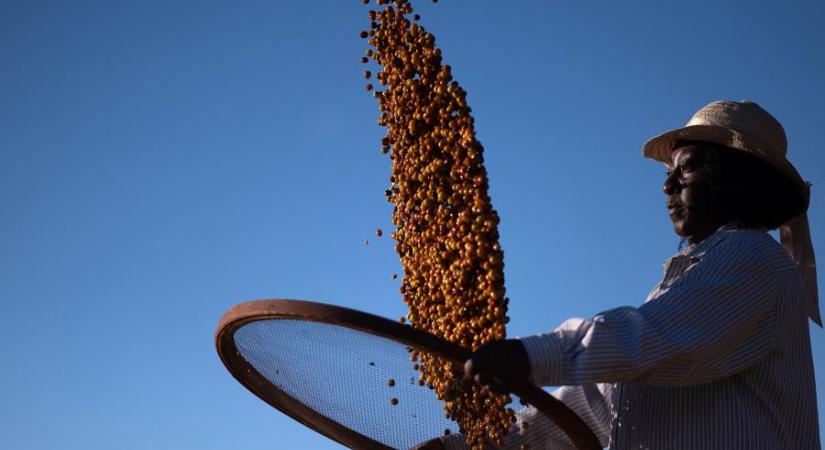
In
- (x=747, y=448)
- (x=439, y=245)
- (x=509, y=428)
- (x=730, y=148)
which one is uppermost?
(x=730, y=148)

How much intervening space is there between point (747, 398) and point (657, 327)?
50cm

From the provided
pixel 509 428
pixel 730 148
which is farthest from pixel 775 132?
pixel 509 428

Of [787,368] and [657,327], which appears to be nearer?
[657,327]

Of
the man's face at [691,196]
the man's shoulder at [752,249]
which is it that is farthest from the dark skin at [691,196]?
the man's shoulder at [752,249]

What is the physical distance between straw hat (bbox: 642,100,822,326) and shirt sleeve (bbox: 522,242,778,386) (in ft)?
1.91

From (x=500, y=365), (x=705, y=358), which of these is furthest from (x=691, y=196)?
(x=500, y=365)

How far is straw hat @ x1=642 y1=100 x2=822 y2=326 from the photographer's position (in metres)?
3.31

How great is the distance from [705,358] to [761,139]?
1017mm

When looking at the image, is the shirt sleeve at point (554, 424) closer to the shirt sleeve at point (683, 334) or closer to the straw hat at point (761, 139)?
the shirt sleeve at point (683, 334)

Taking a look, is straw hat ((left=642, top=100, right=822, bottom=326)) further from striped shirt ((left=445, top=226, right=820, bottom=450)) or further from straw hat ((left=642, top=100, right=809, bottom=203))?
striped shirt ((left=445, top=226, right=820, bottom=450))

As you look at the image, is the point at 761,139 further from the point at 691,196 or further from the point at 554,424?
the point at 554,424

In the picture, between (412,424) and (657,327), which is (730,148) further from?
(412,424)

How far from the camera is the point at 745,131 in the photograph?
10.9ft

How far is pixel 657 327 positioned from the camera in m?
2.59
